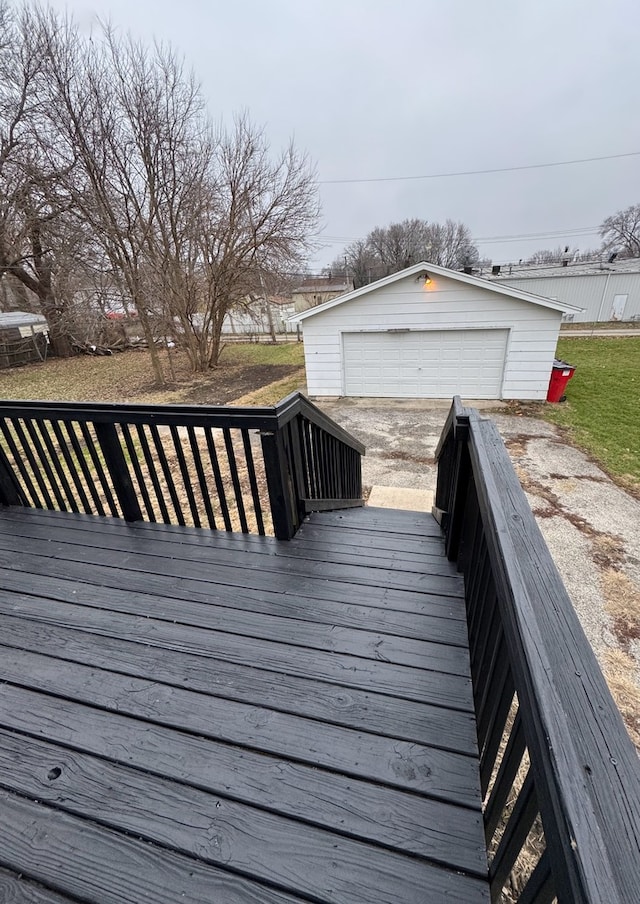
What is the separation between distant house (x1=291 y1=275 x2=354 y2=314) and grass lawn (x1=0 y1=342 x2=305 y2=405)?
60.1 ft

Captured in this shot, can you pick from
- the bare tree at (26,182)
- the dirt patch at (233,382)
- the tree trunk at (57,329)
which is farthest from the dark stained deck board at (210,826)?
the tree trunk at (57,329)

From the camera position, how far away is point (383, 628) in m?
1.68

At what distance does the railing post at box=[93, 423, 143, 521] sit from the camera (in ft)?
7.53

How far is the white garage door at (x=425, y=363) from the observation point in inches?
330

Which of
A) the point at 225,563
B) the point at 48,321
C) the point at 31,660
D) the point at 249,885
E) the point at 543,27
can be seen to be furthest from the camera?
the point at 48,321

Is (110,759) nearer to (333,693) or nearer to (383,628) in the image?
(333,693)

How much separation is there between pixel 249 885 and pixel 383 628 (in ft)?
2.99

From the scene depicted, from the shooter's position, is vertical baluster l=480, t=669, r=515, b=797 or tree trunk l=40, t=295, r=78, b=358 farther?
tree trunk l=40, t=295, r=78, b=358

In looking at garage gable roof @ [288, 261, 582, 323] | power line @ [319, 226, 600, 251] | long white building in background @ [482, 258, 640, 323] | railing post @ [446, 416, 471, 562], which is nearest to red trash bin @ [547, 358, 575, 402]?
garage gable roof @ [288, 261, 582, 323]

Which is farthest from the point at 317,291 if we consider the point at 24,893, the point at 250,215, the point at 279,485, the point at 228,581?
the point at 24,893

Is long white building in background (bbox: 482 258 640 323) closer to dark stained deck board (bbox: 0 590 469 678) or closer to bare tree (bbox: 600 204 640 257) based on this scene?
bare tree (bbox: 600 204 640 257)

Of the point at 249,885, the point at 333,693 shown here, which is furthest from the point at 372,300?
the point at 249,885

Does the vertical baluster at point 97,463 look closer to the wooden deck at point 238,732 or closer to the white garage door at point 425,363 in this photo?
the wooden deck at point 238,732

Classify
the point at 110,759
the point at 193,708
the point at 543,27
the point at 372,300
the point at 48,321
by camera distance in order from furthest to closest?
the point at 48,321, the point at 543,27, the point at 372,300, the point at 193,708, the point at 110,759
